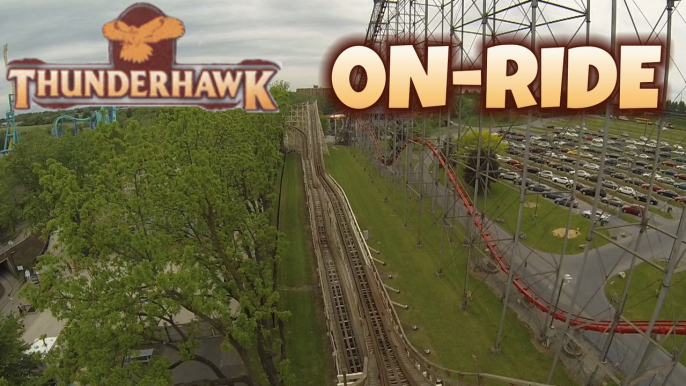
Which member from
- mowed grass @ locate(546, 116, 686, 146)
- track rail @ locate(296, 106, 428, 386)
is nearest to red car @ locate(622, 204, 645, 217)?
mowed grass @ locate(546, 116, 686, 146)

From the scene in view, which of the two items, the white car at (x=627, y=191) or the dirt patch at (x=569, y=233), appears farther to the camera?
the white car at (x=627, y=191)

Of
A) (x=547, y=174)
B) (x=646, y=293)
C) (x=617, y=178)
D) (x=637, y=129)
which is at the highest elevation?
(x=637, y=129)

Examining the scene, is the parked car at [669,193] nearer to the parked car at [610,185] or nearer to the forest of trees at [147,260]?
the parked car at [610,185]

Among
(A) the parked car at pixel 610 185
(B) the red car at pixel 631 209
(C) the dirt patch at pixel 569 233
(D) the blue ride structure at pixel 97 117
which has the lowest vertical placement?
(C) the dirt patch at pixel 569 233

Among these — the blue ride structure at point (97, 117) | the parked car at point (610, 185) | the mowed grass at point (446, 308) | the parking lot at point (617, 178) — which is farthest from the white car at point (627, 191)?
the blue ride structure at point (97, 117)

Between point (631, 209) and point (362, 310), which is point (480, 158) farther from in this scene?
point (631, 209)

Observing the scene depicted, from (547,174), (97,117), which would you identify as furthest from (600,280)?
(97,117)

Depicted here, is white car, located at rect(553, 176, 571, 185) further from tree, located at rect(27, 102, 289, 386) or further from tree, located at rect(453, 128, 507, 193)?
tree, located at rect(27, 102, 289, 386)
